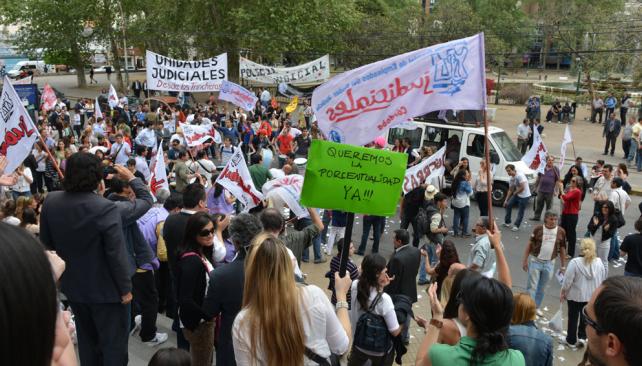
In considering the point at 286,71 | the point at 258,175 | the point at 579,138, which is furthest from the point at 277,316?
the point at 579,138

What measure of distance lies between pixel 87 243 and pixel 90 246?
3 centimetres

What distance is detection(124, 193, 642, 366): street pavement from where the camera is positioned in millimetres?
6176

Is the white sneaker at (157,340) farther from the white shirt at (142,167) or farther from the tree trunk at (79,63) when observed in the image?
the tree trunk at (79,63)

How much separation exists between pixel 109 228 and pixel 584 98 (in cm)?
3238

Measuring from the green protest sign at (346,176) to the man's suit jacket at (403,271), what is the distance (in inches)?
71.5

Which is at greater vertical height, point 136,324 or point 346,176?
point 346,176

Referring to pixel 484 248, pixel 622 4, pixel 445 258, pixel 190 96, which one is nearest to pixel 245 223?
pixel 445 258

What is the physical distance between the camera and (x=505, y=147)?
45.8 feet

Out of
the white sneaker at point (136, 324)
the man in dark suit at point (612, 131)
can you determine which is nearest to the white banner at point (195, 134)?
Answer: the white sneaker at point (136, 324)

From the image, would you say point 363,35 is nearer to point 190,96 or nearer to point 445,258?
point 190,96

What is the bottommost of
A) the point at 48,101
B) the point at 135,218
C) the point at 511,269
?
the point at 511,269

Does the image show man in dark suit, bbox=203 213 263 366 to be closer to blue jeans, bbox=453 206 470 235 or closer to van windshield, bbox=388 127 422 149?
blue jeans, bbox=453 206 470 235

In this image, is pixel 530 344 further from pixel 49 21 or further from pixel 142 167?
pixel 49 21

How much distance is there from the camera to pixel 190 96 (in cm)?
3328
